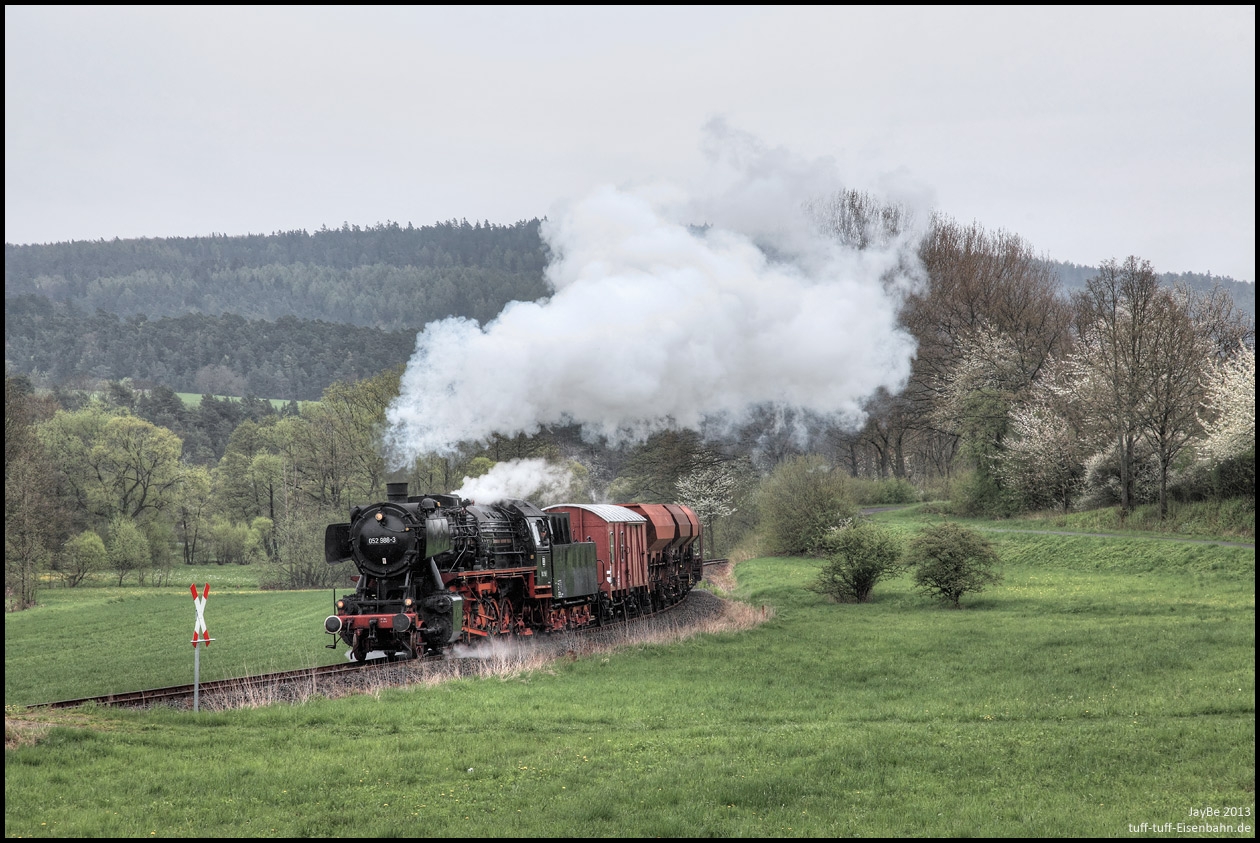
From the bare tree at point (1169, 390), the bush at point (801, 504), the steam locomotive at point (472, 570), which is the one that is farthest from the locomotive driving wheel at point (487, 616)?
the bare tree at point (1169, 390)

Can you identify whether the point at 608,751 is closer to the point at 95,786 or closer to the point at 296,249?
the point at 95,786

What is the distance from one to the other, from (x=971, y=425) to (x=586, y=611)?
3275cm

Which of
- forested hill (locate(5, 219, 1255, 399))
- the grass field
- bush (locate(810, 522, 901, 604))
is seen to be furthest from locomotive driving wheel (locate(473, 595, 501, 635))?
forested hill (locate(5, 219, 1255, 399))

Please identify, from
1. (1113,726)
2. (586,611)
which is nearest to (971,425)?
(586,611)

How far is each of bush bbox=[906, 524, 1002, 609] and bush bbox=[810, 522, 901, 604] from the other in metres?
1.85

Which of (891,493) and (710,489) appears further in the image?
(891,493)

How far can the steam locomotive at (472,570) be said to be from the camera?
19.4m

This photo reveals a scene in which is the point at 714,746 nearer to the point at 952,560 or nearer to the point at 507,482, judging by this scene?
the point at 507,482

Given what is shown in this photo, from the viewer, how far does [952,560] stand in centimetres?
2967

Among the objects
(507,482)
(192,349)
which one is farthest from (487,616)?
(192,349)

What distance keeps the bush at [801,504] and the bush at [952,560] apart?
12400mm

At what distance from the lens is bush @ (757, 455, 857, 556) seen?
4338cm

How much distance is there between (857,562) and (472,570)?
14.9 metres

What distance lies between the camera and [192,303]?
168625 millimetres
